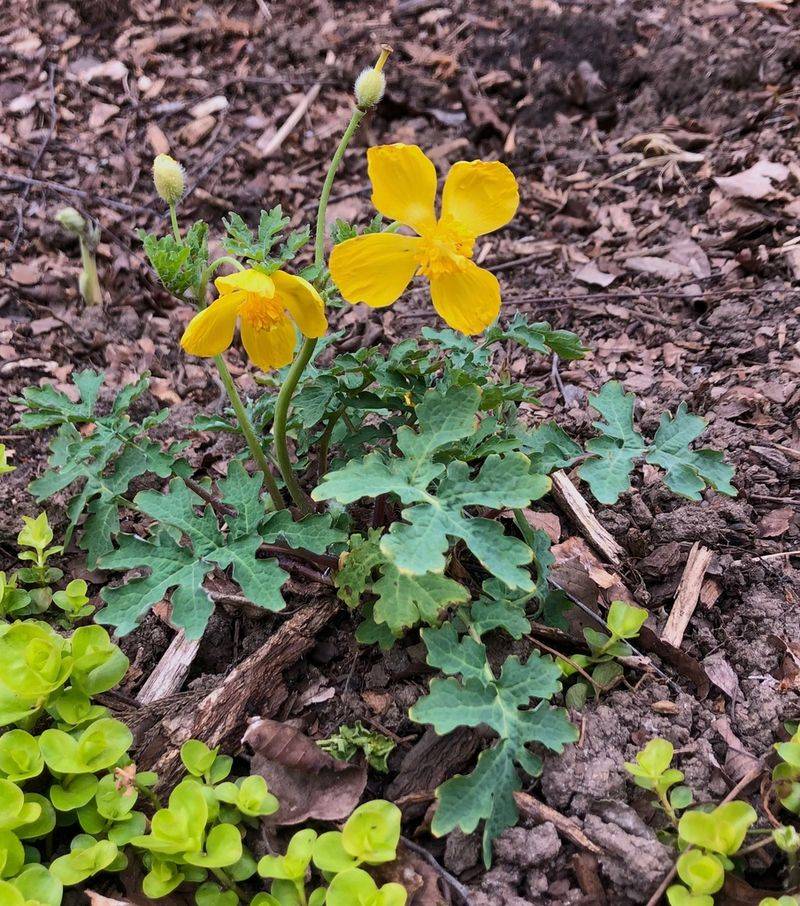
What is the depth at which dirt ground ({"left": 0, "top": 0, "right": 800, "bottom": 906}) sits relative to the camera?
2.01 meters

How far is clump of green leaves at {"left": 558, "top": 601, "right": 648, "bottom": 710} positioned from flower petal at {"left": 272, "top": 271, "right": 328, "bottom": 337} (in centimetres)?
103

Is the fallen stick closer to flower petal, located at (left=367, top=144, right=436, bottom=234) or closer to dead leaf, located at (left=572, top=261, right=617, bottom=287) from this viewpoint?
dead leaf, located at (left=572, top=261, right=617, bottom=287)

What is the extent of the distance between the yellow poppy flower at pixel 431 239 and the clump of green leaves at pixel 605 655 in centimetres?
83

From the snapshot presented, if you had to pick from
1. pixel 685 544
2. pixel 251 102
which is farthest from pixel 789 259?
pixel 251 102

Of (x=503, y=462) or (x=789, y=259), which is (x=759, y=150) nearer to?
(x=789, y=259)

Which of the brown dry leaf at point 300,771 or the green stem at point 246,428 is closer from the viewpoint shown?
the brown dry leaf at point 300,771

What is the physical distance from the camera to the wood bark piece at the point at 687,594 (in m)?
2.24

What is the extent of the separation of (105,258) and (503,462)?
274 centimetres

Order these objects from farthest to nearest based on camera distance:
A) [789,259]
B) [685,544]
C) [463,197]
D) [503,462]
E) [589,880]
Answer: [789,259] → [685,544] → [463,197] → [503,462] → [589,880]

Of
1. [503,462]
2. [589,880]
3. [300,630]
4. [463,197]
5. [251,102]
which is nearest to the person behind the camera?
[589,880]

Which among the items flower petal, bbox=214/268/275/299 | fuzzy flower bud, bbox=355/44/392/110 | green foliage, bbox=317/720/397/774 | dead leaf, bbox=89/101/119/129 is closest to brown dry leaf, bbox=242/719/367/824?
green foliage, bbox=317/720/397/774

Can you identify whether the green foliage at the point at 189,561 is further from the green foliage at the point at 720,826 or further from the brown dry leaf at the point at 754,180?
the brown dry leaf at the point at 754,180

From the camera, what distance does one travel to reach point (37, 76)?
184 inches

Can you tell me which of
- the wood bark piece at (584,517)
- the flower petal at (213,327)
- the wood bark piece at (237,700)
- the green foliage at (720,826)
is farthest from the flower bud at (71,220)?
the green foliage at (720,826)
